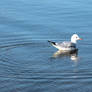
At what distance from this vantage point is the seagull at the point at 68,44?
1628 cm

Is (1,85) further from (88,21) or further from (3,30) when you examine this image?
(88,21)

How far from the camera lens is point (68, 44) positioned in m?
16.7

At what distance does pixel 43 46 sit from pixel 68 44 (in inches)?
45.7

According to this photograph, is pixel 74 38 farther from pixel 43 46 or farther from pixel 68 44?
pixel 43 46

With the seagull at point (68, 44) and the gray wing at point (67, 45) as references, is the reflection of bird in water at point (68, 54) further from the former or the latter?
the gray wing at point (67, 45)

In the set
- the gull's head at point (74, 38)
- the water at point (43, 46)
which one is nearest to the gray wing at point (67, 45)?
the gull's head at point (74, 38)

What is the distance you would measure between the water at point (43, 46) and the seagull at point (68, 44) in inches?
11.9

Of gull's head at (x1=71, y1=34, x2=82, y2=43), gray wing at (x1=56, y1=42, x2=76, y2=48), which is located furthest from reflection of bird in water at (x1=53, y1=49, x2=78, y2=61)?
gull's head at (x1=71, y1=34, x2=82, y2=43)

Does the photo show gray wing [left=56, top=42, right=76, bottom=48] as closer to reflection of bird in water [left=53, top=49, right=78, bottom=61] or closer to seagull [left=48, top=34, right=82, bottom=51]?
seagull [left=48, top=34, right=82, bottom=51]

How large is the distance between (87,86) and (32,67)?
2578 millimetres

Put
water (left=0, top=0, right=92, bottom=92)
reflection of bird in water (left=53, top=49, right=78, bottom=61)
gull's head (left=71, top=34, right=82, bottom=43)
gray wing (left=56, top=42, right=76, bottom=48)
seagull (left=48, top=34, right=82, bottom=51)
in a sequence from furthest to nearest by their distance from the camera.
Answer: gull's head (left=71, top=34, right=82, bottom=43) < gray wing (left=56, top=42, right=76, bottom=48) < seagull (left=48, top=34, right=82, bottom=51) < reflection of bird in water (left=53, top=49, right=78, bottom=61) < water (left=0, top=0, right=92, bottom=92)

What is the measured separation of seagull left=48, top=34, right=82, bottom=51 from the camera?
16281 millimetres

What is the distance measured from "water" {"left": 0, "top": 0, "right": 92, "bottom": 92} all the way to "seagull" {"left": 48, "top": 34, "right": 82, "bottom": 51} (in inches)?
11.9

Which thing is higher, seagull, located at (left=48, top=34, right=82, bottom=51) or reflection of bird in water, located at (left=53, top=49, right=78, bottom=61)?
seagull, located at (left=48, top=34, right=82, bottom=51)
